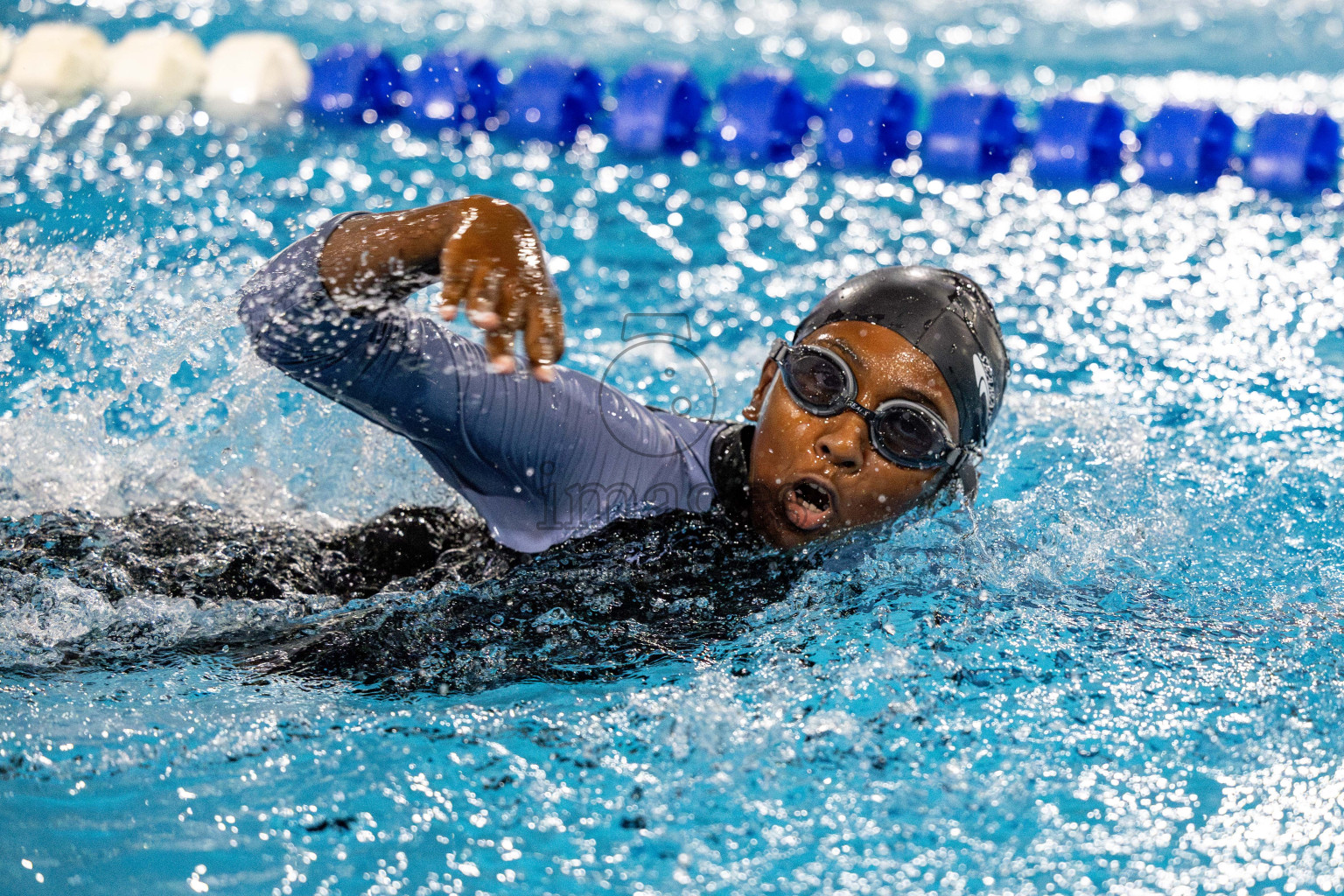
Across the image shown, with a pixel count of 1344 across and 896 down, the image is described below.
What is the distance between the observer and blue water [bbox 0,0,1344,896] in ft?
5.78

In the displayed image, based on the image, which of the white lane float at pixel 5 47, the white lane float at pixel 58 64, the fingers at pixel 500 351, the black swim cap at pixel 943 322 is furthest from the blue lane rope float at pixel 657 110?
the fingers at pixel 500 351

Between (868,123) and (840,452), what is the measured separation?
3.42 meters

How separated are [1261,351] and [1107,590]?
175 cm

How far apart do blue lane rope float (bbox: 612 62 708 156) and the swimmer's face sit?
316cm

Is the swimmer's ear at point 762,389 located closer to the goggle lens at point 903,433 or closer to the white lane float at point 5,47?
the goggle lens at point 903,433

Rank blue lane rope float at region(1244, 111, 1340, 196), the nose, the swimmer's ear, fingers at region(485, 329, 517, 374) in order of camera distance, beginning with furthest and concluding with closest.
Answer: blue lane rope float at region(1244, 111, 1340, 196) → the swimmer's ear → the nose → fingers at region(485, 329, 517, 374)

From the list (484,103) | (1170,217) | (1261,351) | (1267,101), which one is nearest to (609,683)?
(1261,351)

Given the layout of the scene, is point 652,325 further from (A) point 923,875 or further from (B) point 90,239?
(A) point 923,875

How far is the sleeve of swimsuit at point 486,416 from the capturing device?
5.79 ft

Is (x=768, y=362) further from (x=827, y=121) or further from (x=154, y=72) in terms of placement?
(x=154, y=72)

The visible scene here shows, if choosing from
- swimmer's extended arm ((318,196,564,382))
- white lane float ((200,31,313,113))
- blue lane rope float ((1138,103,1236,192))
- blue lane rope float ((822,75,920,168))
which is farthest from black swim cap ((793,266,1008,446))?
white lane float ((200,31,313,113))

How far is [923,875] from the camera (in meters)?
1.73

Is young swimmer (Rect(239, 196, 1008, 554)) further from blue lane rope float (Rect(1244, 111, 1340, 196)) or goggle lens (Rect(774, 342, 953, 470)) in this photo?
blue lane rope float (Rect(1244, 111, 1340, 196))

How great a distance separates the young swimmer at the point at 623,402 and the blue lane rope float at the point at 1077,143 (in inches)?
118
